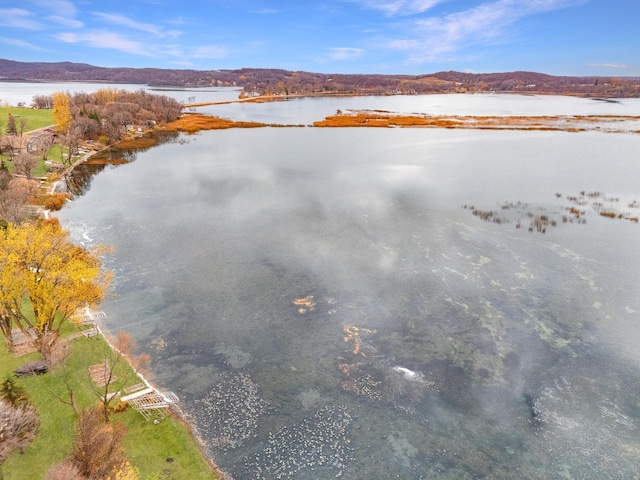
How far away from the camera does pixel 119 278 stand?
42.1 m

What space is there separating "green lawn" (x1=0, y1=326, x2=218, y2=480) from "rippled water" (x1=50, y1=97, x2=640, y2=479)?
5.42 ft

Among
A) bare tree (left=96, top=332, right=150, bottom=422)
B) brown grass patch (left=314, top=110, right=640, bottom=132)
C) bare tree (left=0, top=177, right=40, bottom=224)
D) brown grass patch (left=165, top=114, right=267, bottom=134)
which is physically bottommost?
bare tree (left=96, top=332, right=150, bottom=422)

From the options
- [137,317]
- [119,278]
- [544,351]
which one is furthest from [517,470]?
[119,278]

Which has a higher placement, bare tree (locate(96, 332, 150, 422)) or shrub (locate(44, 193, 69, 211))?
shrub (locate(44, 193, 69, 211))

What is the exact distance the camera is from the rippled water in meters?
24.0

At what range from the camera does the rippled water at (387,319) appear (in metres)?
24.0

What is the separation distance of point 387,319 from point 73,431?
24.0m

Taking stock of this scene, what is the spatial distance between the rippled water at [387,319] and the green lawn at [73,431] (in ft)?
5.42

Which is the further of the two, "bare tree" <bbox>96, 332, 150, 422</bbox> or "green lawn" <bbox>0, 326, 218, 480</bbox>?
"bare tree" <bbox>96, 332, 150, 422</bbox>

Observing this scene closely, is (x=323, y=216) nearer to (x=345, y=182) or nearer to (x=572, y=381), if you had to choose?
(x=345, y=182)

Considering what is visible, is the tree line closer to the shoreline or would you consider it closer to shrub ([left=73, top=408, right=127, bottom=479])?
the shoreline

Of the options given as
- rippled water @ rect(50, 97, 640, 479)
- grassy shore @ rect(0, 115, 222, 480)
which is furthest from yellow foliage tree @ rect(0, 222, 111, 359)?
rippled water @ rect(50, 97, 640, 479)

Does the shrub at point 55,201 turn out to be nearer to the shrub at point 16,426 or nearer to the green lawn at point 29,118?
the shrub at point 16,426

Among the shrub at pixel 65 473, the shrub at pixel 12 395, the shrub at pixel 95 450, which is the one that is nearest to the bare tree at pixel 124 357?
the shrub at pixel 12 395
